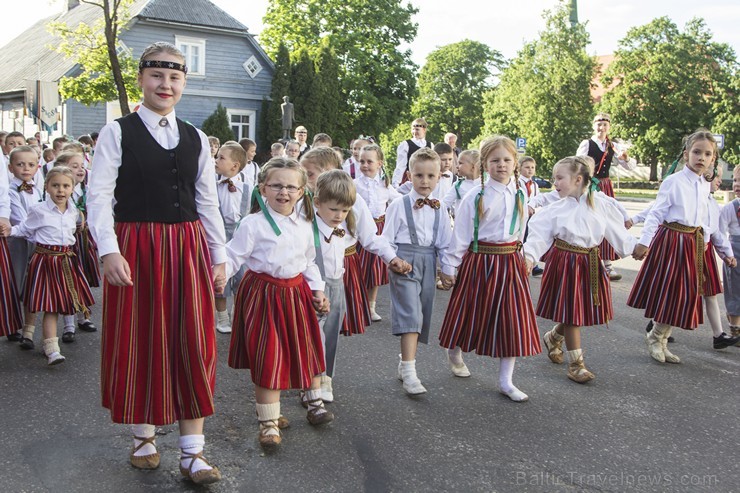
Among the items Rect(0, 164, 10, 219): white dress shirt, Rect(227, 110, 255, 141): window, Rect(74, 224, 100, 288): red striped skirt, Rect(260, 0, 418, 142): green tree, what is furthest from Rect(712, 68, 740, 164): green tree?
Rect(0, 164, 10, 219): white dress shirt

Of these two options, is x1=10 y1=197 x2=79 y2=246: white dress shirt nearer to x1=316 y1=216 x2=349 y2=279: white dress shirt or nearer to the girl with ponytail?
x1=316 y1=216 x2=349 y2=279: white dress shirt

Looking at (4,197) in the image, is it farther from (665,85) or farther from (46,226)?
(665,85)

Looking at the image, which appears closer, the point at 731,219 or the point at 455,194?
the point at 731,219

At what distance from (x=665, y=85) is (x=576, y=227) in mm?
51188

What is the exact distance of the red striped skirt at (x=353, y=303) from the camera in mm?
5551

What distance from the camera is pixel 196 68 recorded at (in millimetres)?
32750

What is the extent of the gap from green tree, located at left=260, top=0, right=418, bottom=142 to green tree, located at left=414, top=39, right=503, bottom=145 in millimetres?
24568

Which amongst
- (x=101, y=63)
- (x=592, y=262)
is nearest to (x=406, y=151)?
(x=592, y=262)

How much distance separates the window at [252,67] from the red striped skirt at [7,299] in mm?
29176

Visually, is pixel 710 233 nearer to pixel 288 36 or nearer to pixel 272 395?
pixel 272 395

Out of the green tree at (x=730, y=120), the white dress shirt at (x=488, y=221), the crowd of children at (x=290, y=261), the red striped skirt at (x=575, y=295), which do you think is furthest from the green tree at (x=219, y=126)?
the green tree at (x=730, y=120)

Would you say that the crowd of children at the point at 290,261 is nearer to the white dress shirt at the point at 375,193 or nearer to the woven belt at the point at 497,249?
the woven belt at the point at 497,249

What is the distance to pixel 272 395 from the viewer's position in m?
4.34

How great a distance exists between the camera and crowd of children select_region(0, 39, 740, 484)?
373 centimetres
